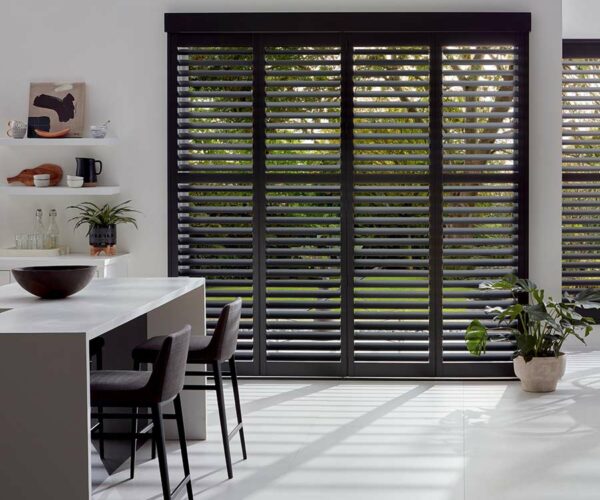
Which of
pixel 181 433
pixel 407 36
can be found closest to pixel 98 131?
pixel 407 36

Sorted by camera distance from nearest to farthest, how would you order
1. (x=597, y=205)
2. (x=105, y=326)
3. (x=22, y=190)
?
(x=105, y=326)
(x=22, y=190)
(x=597, y=205)

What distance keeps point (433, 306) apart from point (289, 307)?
996mm

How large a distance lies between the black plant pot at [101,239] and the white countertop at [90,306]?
1.77 metres

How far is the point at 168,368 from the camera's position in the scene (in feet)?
10.7

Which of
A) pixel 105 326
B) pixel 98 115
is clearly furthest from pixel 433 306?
pixel 105 326

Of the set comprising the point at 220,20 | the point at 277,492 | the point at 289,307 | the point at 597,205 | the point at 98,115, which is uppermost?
the point at 220,20

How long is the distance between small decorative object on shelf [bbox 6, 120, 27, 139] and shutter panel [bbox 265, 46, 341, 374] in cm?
169

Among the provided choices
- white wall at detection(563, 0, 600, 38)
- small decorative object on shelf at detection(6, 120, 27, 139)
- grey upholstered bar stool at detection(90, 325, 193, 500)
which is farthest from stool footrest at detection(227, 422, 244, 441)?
white wall at detection(563, 0, 600, 38)

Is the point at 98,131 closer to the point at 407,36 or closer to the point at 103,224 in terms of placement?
the point at 103,224

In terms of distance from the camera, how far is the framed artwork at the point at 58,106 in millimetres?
6375

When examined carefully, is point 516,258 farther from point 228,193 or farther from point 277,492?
point 277,492

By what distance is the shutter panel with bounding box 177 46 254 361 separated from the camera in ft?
20.8

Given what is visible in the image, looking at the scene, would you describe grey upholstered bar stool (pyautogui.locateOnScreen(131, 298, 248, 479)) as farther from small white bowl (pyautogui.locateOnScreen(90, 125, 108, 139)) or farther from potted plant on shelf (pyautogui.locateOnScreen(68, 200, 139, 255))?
small white bowl (pyautogui.locateOnScreen(90, 125, 108, 139))

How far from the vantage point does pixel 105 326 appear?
119 inches
